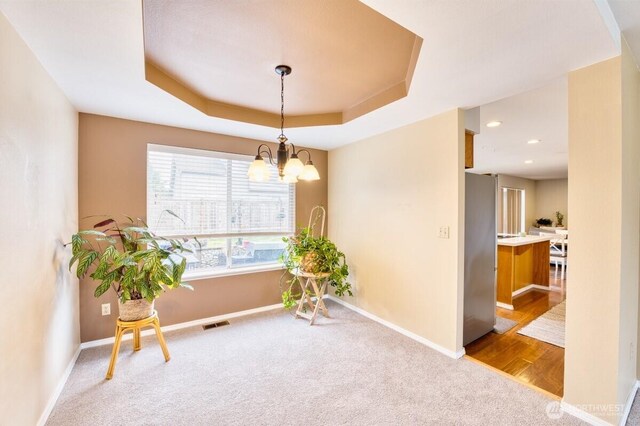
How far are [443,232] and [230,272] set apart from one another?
2.54 m

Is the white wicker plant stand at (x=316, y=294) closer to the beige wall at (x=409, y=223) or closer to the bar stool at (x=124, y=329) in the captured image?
the beige wall at (x=409, y=223)

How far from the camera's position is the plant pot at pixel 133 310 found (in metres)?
2.36

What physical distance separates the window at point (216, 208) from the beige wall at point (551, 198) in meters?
8.82

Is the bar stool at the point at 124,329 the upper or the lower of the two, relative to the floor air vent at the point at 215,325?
upper

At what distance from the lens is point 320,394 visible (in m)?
2.07

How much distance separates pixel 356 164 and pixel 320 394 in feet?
8.91

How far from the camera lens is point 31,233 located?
1674 millimetres

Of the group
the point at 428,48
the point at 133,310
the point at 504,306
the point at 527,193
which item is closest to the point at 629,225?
the point at 428,48

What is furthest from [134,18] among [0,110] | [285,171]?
[285,171]

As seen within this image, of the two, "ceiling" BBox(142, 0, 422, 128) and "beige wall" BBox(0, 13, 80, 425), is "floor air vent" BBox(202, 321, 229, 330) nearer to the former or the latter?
"beige wall" BBox(0, 13, 80, 425)

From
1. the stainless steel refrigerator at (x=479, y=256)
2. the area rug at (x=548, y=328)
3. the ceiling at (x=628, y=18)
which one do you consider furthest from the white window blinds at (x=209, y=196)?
the ceiling at (x=628, y=18)

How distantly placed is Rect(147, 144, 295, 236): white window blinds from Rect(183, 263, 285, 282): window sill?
0.46 m

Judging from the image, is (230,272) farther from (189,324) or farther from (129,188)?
(129,188)

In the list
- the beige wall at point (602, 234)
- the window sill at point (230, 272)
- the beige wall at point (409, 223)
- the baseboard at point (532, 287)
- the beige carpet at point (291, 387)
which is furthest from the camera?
the baseboard at point (532, 287)
